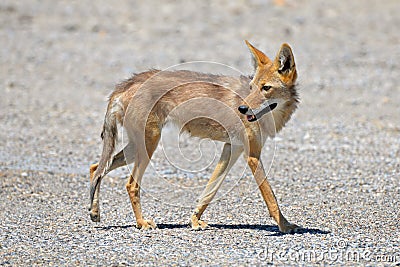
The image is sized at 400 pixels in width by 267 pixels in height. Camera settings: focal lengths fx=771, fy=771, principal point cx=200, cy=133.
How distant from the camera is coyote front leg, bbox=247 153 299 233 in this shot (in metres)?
7.62

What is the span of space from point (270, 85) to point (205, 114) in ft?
2.63

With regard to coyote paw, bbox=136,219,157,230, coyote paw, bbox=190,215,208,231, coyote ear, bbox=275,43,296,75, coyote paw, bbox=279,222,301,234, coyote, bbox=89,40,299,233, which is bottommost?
coyote paw, bbox=136,219,157,230

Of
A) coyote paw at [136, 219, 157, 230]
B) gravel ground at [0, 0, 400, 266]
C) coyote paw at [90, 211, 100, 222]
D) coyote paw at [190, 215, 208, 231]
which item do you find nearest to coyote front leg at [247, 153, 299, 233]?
gravel ground at [0, 0, 400, 266]

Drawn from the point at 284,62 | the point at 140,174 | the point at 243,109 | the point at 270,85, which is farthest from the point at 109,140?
the point at 284,62

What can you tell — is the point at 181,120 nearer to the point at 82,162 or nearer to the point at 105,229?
the point at 105,229

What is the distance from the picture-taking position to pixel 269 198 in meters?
7.67

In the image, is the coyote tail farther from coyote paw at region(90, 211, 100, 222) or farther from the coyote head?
the coyote head

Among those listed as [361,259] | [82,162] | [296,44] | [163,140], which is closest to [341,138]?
[163,140]

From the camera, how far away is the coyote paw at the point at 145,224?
25.6ft

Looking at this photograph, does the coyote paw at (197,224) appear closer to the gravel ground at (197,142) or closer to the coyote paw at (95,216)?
the gravel ground at (197,142)

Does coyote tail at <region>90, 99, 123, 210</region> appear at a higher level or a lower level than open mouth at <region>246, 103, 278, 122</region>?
lower

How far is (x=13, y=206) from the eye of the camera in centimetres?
889

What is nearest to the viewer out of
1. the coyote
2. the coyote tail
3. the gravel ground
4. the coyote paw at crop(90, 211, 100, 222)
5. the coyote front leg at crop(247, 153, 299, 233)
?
the gravel ground

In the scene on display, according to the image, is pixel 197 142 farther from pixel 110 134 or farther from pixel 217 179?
pixel 110 134
